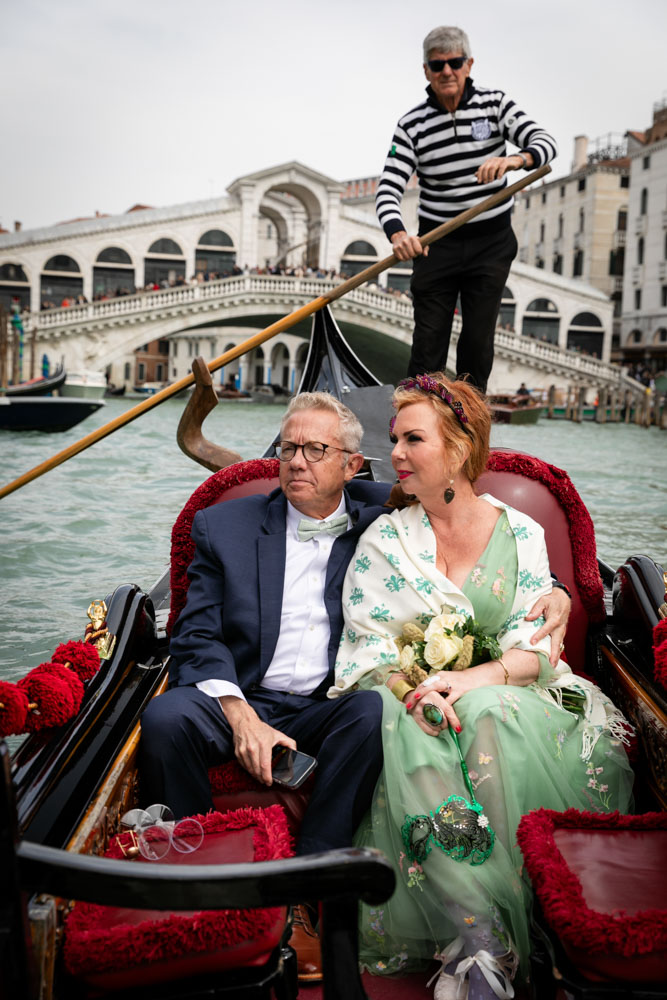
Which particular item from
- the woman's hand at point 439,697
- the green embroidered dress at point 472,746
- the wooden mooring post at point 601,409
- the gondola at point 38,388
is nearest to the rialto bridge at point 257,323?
the wooden mooring post at point 601,409

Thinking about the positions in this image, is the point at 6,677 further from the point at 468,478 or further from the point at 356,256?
the point at 356,256

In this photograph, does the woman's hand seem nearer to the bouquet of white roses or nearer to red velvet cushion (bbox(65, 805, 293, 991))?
the bouquet of white roses

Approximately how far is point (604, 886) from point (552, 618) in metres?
0.33

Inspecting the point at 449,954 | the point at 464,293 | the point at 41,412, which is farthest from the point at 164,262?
the point at 449,954

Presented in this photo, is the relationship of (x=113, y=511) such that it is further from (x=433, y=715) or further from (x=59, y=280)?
(x=59, y=280)

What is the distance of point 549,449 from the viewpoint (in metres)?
8.51

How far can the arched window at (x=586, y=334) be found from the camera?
18047mm

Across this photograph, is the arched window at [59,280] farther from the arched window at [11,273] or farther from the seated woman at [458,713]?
the seated woman at [458,713]

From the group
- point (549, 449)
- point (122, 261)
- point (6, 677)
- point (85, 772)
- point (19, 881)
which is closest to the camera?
point (19, 881)

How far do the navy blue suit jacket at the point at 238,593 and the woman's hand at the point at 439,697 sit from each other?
16 cm

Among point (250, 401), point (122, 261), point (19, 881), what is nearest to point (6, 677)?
point (19, 881)

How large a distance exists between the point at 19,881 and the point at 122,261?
58.5 ft

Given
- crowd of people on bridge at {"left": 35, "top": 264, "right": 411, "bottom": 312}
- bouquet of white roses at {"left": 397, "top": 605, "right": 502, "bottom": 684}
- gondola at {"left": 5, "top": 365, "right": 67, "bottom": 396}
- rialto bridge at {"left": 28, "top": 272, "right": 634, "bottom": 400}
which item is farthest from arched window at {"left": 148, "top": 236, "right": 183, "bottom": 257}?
bouquet of white roses at {"left": 397, "top": 605, "right": 502, "bottom": 684}

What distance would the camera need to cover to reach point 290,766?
988 millimetres
